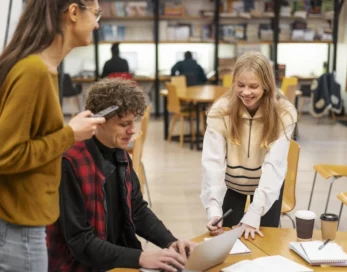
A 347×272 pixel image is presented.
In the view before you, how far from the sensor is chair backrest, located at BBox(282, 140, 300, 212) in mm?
3531

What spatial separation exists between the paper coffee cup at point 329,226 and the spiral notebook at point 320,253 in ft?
0.21

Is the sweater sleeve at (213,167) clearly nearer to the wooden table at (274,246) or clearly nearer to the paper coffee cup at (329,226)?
the wooden table at (274,246)

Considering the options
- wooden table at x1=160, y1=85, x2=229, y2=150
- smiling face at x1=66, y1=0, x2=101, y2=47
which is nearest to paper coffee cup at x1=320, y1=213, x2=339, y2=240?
smiling face at x1=66, y1=0, x2=101, y2=47

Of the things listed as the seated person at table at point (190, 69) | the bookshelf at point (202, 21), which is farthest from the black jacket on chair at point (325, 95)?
the seated person at table at point (190, 69)

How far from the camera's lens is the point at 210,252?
1.89 m

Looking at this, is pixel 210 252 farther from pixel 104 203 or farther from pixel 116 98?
pixel 116 98

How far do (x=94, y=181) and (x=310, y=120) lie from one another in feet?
27.2

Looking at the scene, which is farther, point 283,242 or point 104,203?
point 283,242

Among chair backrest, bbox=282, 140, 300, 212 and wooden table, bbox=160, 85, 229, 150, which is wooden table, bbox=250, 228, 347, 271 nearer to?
chair backrest, bbox=282, 140, 300, 212

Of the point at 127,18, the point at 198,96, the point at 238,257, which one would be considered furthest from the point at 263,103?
the point at 127,18

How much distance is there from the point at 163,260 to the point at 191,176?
433 centimetres

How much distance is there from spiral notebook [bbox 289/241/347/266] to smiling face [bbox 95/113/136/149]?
76 centimetres

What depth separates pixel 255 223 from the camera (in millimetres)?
2410

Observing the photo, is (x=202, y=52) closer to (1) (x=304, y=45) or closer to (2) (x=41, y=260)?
(1) (x=304, y=45)
